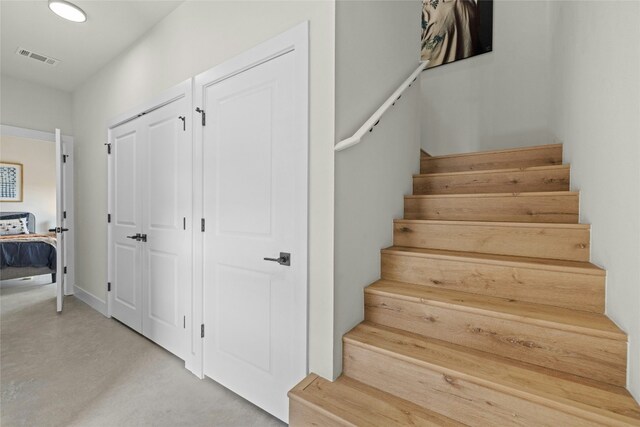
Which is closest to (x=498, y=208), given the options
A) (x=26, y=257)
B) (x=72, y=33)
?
(x=72, y=33)

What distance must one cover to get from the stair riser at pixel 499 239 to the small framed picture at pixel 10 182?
297 inches

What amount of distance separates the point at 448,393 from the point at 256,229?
1214mm

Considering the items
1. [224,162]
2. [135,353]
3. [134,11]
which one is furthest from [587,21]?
[135,353]

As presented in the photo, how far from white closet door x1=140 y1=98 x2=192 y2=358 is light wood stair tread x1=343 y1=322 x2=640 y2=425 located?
1.47 meters

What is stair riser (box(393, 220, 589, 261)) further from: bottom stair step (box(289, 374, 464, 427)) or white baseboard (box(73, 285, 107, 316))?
white baseboard (box(73, 285, 107, 316))

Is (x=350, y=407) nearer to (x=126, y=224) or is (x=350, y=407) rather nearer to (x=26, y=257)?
(x=126, y=224)

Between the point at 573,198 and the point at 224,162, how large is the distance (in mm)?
2081

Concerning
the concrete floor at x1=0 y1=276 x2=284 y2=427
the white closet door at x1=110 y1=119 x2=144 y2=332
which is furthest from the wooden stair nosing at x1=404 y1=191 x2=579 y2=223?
the white closet door at x1=110 y1=119 x2=144 y2=332

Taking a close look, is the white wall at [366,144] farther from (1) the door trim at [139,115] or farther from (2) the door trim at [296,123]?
(1) the door trim at [139,115]

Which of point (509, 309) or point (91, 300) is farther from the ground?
point (509, 309)

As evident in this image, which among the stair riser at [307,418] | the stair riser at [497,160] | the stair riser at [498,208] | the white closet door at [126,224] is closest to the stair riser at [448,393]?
the stair riser at [307,418]

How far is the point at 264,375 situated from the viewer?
1717 mm

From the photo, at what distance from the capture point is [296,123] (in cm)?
154

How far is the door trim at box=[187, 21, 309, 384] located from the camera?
1.49 meters
